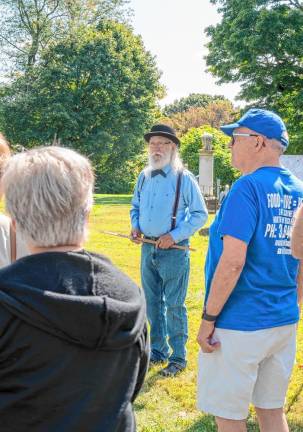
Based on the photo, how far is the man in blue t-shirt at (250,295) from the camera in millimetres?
2797

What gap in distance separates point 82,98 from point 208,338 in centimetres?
3858

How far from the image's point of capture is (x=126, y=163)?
142 ft

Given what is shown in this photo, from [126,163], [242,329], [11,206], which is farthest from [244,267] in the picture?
[126,163]

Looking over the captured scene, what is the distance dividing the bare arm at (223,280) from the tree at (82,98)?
36.2 m

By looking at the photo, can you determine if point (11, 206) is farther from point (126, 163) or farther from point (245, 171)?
point (126, 163)

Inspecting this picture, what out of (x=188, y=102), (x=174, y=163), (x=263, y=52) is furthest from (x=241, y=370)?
(x=188, y=102)

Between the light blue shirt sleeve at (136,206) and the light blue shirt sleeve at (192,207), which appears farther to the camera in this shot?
the light blue shirt sleeve at (136,206)

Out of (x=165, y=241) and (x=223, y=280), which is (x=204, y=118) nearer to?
(x=165, y=241)

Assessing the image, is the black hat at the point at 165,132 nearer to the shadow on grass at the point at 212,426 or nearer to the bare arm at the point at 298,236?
the shadow on grass at the point at 212,426

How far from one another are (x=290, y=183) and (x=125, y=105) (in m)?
39.4

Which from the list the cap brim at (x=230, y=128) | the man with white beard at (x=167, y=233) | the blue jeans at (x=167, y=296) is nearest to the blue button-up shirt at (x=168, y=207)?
the man with white beard at (x=167, y=233)

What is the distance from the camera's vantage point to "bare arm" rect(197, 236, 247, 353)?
2768 mm

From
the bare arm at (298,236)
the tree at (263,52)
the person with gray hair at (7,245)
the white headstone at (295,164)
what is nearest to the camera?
the bare arm at (298,236)

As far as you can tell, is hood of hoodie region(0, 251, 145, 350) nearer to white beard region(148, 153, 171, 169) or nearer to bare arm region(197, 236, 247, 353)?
bare arm region(197, 236, 247, 353)
